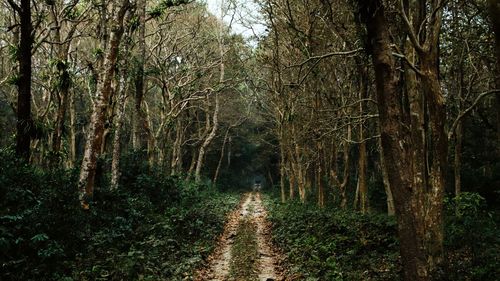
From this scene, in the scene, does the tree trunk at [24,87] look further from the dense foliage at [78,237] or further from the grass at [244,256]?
the grass at [244,256]

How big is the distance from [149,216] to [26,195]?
5.28 metres

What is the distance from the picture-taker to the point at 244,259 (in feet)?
36.0

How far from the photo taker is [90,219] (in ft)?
31.7

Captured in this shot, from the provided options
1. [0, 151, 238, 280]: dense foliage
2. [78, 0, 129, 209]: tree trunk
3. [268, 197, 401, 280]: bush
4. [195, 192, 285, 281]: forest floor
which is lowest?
[195, 192, 285, 281]: forest floor

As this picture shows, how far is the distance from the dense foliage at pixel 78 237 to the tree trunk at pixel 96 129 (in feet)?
1.31

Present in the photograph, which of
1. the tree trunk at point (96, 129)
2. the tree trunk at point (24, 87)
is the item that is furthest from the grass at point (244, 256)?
the tree trunk at point (24, 87)

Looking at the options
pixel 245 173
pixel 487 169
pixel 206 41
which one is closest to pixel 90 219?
pixel 206 41

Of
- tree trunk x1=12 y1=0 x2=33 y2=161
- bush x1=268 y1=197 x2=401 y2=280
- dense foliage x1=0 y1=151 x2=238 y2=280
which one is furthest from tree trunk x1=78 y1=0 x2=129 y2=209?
bush x1=268 y1=197 x2=401 y2=280

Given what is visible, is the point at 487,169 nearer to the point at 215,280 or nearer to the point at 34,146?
the point at 215,280

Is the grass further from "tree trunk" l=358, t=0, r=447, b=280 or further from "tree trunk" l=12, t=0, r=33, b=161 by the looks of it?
"tree trunk" l=12, t=0, r=33, b=161

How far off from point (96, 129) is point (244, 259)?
213 inches

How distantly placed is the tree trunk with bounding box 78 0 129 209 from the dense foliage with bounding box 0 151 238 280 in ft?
1.31

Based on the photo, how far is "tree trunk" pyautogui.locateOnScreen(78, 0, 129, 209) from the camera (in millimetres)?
10383

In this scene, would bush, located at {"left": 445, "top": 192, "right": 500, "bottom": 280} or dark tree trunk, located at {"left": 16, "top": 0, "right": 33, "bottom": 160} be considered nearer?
bush, located at {"left": 445, "top": 192, "right": 500, "bottom": 280}
